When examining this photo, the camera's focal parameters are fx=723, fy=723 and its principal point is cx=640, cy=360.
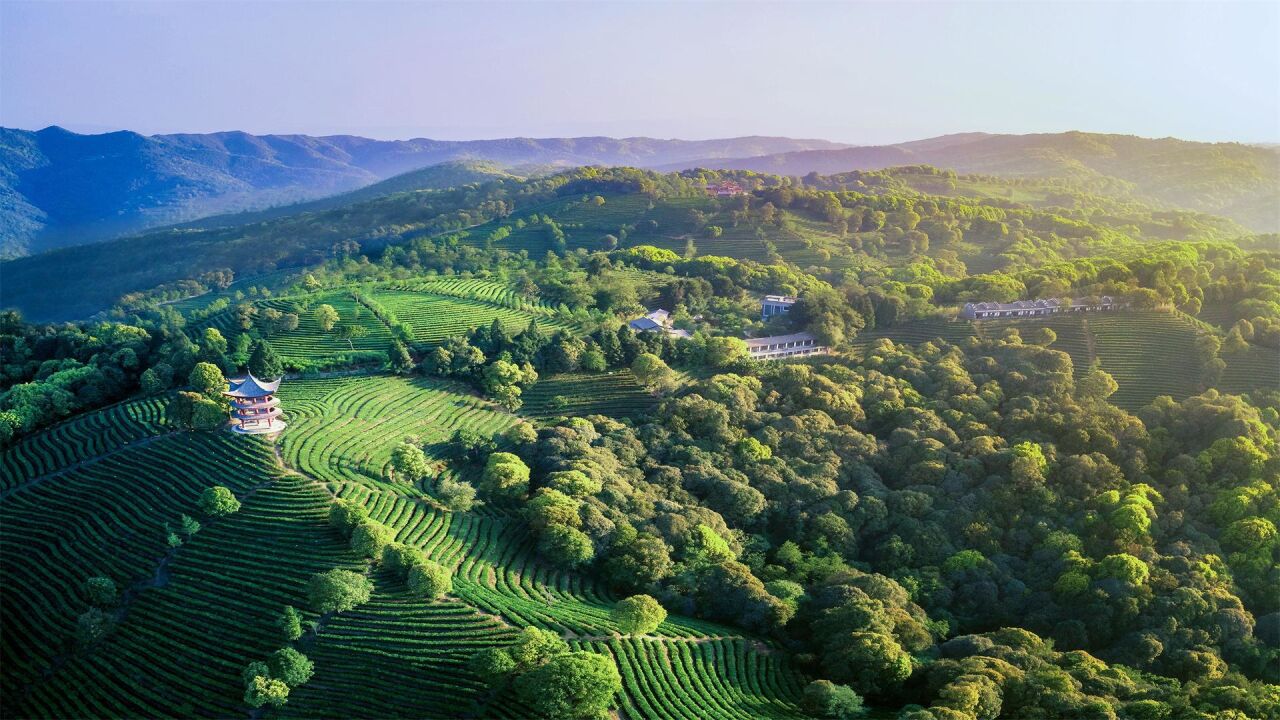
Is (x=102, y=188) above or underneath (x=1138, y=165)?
underneath

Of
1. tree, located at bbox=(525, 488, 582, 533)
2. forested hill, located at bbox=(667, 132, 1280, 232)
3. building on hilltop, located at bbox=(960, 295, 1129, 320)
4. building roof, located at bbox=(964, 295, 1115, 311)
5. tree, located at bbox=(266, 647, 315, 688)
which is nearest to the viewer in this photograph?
tree, located at bbox=(266, 647, 315, 688)

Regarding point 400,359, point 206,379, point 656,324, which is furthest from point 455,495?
point 656,324

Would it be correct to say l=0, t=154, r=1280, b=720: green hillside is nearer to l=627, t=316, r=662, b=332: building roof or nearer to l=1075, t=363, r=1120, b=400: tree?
l=1075, t=363, r=1120, b=400: tree

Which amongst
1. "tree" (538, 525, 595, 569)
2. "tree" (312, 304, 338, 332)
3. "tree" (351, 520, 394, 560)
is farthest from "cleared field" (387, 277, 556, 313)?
"tree" (351, 520, 394, 560)

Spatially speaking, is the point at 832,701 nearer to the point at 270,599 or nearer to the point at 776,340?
the point at 270,599

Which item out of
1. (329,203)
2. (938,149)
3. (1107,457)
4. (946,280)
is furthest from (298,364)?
(938,149)

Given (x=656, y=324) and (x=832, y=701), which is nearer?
(x=832, y=701)
